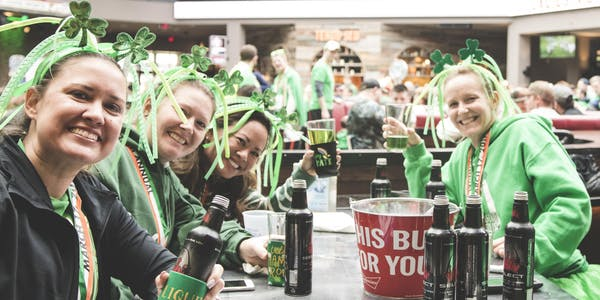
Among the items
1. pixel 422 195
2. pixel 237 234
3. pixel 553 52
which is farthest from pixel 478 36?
pixel 237 234

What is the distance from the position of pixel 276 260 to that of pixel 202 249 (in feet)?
1.38

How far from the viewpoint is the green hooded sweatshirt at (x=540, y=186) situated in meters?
2.04

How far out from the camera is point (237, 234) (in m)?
A: 1.92

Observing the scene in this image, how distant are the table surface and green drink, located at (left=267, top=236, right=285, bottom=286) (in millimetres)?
22

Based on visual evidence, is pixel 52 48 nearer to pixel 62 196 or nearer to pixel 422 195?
pixel 62 196

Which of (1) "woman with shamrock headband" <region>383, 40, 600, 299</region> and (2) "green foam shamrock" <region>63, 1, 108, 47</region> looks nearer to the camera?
(2) "green foam shamrock" <region>63, 1, 108, 47</region>

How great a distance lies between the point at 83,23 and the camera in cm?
141

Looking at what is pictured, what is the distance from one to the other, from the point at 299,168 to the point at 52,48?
133cm

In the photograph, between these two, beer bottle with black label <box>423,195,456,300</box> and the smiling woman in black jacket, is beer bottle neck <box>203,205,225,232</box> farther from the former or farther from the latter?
beer bottle with black label <box>423,195,456,300</box>

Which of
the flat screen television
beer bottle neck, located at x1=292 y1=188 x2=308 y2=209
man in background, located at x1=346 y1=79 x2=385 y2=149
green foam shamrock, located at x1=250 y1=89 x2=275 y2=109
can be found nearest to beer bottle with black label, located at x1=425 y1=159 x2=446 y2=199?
green foam shamrock, located at x1=250 y1=89 x2=275 y2=109

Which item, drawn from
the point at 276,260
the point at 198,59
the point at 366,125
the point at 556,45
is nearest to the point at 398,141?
the point at 198,59

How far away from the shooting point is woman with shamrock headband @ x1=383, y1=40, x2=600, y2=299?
2045mm

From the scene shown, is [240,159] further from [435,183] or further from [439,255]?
[439,255]

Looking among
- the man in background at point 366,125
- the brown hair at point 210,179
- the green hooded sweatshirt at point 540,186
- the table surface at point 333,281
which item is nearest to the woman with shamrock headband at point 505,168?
the green hooded sweatshirt at point 540,186
